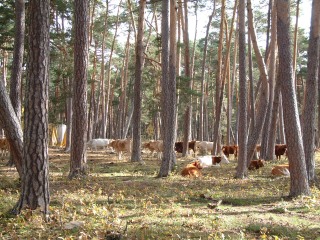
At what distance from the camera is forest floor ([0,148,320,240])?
6.47 m

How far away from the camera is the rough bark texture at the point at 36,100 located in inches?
268

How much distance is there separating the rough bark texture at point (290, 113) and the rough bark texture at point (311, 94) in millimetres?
1932

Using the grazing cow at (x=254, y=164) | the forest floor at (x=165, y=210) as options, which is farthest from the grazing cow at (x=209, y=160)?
the forest floor at (x=165, y=210)

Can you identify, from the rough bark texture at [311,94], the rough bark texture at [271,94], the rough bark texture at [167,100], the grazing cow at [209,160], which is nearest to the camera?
the rough bark texture at [311,94]

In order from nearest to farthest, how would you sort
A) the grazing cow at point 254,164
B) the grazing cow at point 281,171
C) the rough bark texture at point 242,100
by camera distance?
the rough bark texture at point 242,100, the grazing cow at point 281,171, the grazing cow at point 254,164

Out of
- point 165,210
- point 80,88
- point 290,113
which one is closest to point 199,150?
point 80,88

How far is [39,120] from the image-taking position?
6.85 m

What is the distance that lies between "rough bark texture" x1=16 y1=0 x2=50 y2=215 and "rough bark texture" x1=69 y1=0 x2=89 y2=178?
17.9 feet

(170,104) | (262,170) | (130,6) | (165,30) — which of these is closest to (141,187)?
(170,104)

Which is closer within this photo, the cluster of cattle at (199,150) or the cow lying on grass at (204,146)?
the cluster of cattle at (199,150)

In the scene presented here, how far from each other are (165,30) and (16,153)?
7.73 meters

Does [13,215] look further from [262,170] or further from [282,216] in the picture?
[262,170]

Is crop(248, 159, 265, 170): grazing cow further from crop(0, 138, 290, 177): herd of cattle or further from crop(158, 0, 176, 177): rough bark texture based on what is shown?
crop(158, 0, 176, 177): rough bark texture

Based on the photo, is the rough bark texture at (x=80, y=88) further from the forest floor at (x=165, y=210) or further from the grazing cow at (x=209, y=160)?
the grazing cow at (x=209, y=160)
